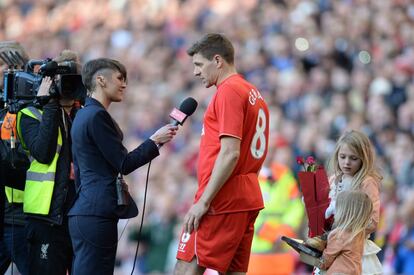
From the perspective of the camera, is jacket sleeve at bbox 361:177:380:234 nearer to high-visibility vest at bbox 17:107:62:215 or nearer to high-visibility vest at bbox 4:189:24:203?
high-visibility vest at bbox 17:107:62:215

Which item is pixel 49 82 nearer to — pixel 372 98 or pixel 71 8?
pixel 372 98

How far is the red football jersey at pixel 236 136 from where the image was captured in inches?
300

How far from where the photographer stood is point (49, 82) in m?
8.26

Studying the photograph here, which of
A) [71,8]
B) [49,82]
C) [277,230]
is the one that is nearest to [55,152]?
[49,82]

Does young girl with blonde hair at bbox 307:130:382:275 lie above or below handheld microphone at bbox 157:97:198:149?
below

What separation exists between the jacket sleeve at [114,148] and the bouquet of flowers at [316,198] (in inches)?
45.8

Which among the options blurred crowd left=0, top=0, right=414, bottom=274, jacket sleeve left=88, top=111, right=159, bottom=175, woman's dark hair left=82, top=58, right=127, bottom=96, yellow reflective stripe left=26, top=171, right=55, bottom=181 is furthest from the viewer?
blurred crowd left=0, top=0, right=414, bottom=274

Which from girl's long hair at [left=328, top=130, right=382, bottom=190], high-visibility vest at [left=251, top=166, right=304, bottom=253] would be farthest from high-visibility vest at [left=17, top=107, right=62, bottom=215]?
high-visibility vest at [left=251, top=166, right=304, bottom=253]

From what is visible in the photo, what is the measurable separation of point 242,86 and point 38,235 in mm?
1822

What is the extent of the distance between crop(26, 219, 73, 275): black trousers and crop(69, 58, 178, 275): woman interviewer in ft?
1.31

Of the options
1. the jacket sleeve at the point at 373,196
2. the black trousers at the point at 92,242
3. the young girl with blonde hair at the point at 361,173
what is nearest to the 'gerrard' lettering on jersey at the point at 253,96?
the young girl with blonde hair at the point at 361,173

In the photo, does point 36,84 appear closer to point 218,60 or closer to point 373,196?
point 218,60

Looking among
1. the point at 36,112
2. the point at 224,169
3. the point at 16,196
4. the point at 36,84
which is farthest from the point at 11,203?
the point at 224,169

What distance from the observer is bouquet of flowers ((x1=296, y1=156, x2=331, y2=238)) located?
8.23 m
